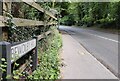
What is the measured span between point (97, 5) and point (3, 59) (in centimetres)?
4592

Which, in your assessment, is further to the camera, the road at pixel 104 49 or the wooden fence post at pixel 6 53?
the road at pixel 104 49

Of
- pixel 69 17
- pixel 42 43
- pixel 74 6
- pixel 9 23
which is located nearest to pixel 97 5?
pixel 74 6

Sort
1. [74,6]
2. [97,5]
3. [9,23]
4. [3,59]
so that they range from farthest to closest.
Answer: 1. [74,6]
2. [97,5]
3. [9,23]
4. [3,59]

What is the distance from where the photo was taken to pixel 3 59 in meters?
2.57

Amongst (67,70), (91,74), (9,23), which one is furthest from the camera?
(67,70)

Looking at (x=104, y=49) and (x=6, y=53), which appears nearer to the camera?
(x=6, y=53)

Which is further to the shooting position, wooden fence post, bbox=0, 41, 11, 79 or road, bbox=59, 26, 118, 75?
road, bbox=59, 26, 118, 75

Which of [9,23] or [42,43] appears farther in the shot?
[42,43]

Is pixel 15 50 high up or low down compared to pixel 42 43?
up

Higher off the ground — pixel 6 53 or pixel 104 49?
Result: pixel 6 53

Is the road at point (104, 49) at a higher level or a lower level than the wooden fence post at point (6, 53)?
lower

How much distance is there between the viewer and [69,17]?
81500 mm

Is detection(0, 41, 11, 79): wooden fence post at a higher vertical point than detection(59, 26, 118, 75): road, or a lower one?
higher

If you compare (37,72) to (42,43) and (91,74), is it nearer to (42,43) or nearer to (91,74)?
(91,74)
